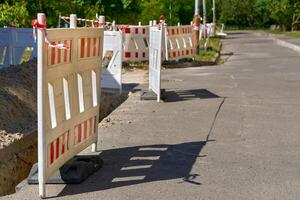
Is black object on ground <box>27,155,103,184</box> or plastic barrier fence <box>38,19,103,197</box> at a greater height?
plastic barrier fence <box>38,19,103,197</box>

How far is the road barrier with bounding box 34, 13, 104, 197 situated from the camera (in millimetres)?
5535

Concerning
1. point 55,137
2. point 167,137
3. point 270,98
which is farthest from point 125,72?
point 55,137

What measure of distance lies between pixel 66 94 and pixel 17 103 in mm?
4459

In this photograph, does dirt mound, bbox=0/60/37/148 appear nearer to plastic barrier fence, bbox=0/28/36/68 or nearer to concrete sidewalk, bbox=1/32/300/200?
concrete sidewalk, bbox=1/32/300/200

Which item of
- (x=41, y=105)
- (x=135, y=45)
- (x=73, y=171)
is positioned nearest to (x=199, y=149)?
(x=73, y=171)

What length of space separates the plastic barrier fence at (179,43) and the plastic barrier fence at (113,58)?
7.72m

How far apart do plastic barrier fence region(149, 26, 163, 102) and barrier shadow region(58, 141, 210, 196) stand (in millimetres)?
3910

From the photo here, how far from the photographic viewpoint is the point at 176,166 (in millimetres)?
7008

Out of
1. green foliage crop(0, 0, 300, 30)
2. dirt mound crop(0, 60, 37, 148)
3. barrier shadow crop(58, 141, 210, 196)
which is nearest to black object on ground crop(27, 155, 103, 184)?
barrier shadow crop(58, 141, 210, 196)

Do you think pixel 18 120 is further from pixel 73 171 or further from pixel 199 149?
pixel 73 171

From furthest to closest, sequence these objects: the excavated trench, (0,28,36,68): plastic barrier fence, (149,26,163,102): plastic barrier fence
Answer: (0,28,36,68): plastic barrier fence
(149,26,163,102): plastic barrier fence
the excavated trench

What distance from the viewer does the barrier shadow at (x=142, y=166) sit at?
248 inches

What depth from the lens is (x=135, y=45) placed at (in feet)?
68.6

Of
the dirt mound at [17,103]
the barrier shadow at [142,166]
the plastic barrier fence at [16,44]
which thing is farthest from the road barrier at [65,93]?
the plastic barrier fence at [16,44]
